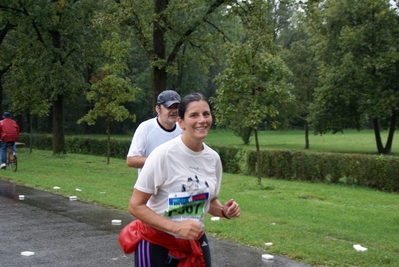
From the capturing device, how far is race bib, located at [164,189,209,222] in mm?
2895

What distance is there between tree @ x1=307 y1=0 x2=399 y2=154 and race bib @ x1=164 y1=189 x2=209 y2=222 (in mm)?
27564

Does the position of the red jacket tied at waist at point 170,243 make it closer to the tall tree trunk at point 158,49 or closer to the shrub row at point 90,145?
the tall tree trunk at point 158,49

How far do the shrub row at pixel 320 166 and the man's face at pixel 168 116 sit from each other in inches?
432

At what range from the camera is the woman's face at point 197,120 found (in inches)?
115

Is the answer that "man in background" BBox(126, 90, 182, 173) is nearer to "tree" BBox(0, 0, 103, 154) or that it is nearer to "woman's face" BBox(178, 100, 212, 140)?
"woman's face" BBox(178, 100, 212, 140)

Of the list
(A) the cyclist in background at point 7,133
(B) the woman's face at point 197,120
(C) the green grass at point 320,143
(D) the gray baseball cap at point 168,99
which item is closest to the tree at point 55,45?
(A) the cyclist in background at point 7,133

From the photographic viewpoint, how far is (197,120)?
2924 mm

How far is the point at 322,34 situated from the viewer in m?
34.7

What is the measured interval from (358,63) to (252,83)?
67.2 feet

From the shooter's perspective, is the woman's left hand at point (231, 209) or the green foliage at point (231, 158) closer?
the woman's left hand at point (231, 209)

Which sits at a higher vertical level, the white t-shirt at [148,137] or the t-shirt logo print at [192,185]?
the white t-shirt at [148,137]

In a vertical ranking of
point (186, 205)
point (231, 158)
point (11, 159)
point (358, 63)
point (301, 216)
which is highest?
point (358, 63)

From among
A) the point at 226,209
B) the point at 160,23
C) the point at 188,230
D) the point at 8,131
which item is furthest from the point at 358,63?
the point at 188,230

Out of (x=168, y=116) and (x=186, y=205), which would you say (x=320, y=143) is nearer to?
(x=168, y=116)
